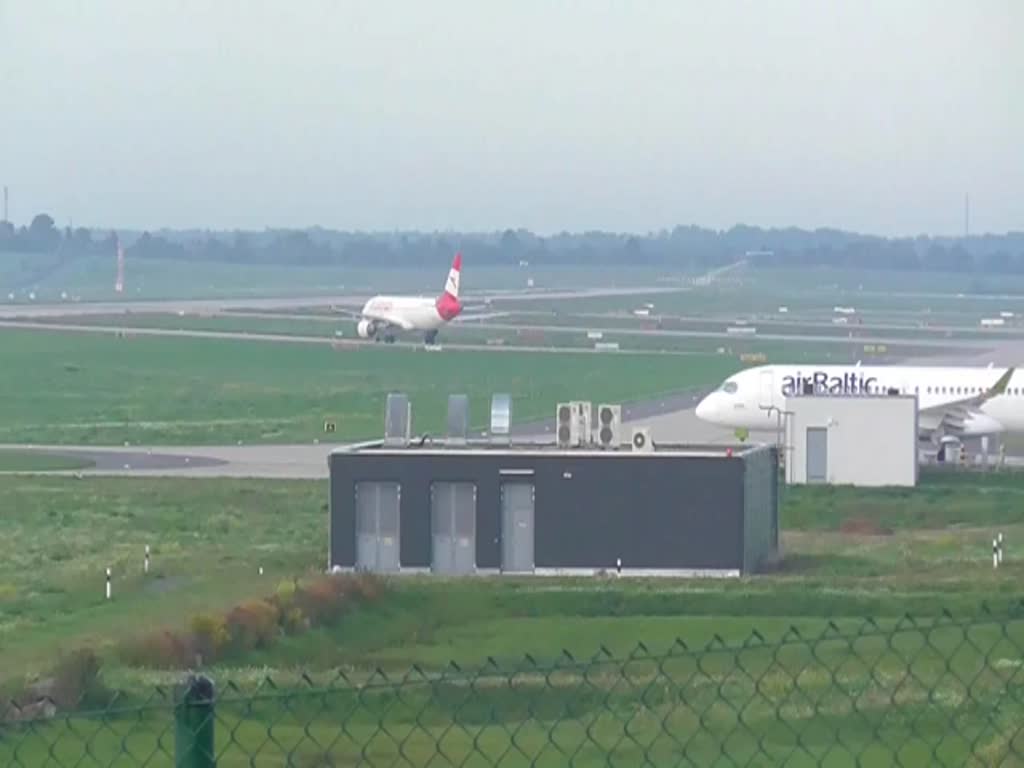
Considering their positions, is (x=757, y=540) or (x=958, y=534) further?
(x=958, y=534)

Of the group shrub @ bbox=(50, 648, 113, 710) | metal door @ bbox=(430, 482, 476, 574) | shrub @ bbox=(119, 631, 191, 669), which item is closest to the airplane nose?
metal door @ bbox=(430, 482, 476, 574)

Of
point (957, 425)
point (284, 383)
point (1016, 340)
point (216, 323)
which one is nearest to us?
point (957, 425)

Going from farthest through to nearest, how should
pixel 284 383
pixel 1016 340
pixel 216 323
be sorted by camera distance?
pixel 216 323, pixel 1016 340, pixel 284 383

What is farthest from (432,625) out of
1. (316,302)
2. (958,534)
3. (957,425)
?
(316,302)

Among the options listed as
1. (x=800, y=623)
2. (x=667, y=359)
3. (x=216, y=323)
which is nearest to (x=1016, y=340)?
(x=667, y=359)

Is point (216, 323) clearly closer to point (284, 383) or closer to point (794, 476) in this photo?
point (284, 383)

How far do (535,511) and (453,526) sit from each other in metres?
1.59

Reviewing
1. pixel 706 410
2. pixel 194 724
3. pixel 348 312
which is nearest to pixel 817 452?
pixel 706 410

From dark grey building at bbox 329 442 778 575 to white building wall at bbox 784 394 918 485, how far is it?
1398cm

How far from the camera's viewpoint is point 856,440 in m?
56.0

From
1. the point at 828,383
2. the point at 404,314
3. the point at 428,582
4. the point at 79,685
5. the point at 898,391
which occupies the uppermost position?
the point at 79,685

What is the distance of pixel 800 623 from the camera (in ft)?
108

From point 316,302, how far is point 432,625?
153 meters

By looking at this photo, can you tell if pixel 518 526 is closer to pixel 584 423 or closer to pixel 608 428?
pixel 608 428
